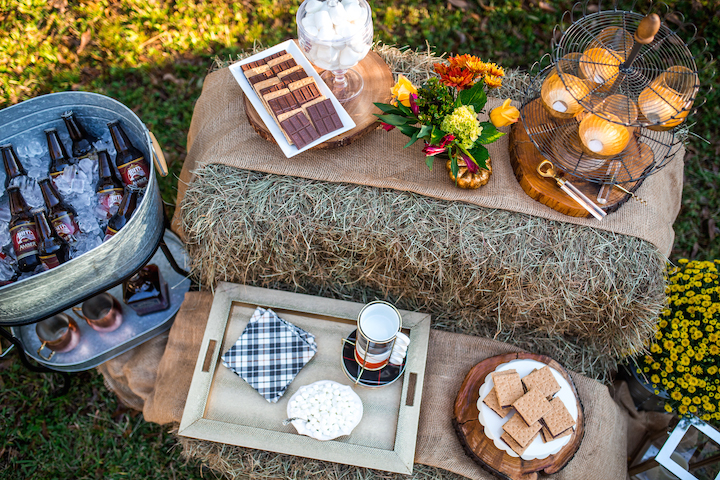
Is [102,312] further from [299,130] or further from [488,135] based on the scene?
[488,135]

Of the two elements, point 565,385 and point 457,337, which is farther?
point 457,337

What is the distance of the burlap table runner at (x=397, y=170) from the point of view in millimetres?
2133

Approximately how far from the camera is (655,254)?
217 cm

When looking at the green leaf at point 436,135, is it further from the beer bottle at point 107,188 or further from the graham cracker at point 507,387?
the beer bottle at point 107,188

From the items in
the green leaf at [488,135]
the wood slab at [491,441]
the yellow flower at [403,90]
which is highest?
the yellow flower at [403,90]

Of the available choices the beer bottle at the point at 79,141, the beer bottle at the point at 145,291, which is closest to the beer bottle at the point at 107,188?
the beer bottle at the point at 79,141

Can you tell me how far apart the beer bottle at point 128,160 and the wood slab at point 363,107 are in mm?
588

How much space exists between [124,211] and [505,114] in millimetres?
1838

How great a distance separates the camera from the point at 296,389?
2227 mm

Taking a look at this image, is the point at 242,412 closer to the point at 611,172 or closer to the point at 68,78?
the point at 611,172

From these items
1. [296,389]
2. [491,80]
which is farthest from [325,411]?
[491,80]

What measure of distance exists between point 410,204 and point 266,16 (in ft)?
8.38

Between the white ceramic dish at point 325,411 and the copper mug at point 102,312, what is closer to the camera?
the white ceramic dish at point 325,411

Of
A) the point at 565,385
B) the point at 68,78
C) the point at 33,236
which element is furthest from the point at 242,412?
the point at 68,78
